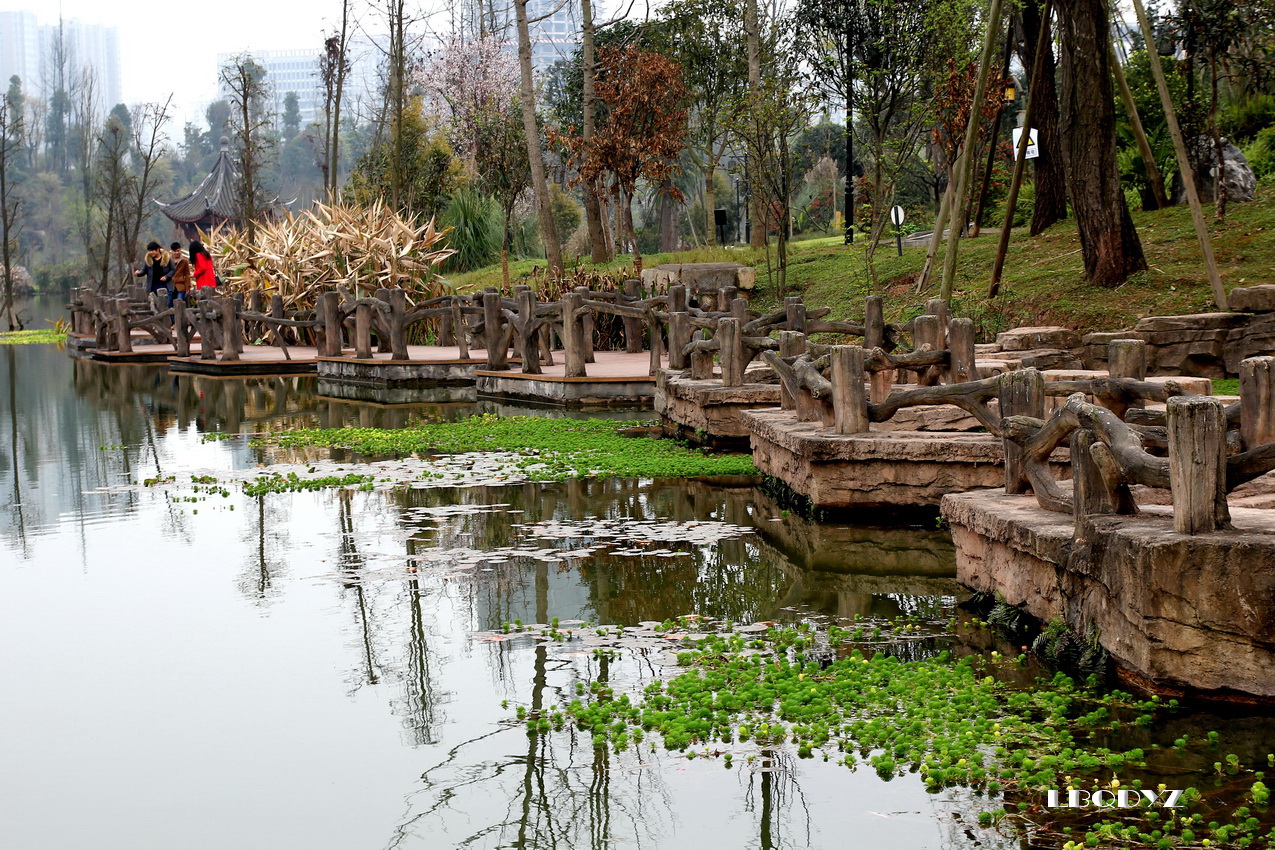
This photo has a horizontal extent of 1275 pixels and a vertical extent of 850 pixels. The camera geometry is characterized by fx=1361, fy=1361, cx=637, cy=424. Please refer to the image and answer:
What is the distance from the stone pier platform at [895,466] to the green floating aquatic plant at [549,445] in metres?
2.10

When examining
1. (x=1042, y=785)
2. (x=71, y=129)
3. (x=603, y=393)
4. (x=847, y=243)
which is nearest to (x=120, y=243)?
(x=847, y=243)

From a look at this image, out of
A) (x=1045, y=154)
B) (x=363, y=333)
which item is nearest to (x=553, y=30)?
(x=1045, y=154)

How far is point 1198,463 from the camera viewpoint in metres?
4.57

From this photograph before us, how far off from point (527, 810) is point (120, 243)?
153 ft

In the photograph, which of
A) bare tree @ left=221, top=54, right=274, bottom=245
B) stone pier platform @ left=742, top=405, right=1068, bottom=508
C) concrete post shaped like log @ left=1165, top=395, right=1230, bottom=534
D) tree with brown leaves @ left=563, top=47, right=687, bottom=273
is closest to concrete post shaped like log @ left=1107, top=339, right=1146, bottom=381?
stone pier platform @ left=742, top=405, right=1068, bottom=508

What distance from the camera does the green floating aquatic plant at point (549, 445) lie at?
1061 centimetres

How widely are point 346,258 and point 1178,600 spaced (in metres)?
22.0

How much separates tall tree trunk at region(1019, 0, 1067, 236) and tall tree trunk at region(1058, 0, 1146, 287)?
4619 mm

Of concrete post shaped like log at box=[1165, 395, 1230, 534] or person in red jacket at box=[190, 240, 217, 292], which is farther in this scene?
person in red jacket at box=[190, 240, 217, 292]

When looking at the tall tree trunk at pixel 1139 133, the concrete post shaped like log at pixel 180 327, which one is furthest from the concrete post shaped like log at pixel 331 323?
the tall tree trunk at pixel 1139 133

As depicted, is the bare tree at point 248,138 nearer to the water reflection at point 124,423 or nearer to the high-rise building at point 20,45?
the water reflection at point 124,423

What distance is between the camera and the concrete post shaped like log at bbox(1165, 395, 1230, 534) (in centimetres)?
452

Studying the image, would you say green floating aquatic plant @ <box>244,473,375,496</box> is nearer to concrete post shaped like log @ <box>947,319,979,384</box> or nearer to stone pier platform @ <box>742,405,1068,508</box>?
stone pier platform @ <box>742,405,1068,508</box>

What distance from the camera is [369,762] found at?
4.66 meters
